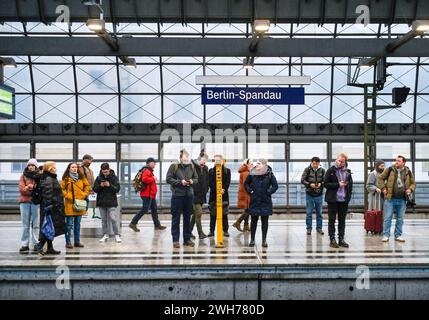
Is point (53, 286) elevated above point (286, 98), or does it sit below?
below

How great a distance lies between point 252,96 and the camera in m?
11.5

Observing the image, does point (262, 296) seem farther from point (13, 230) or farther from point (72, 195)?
point (13, 230)

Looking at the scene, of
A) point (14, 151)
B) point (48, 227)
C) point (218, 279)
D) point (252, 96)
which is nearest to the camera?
point (218, 279)

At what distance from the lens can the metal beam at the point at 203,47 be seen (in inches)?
436

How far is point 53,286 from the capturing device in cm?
750

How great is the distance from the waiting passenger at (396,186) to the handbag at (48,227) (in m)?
6.90

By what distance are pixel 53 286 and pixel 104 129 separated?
1359 centimetres

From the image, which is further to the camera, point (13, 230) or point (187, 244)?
point (13, 230)

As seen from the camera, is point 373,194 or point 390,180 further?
point 373,194

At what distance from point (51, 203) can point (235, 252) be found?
3.62 metres

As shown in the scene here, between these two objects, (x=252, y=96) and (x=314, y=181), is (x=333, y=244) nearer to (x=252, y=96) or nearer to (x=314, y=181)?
(x=314, y=181)

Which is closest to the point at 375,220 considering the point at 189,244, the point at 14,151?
the point at 189,244

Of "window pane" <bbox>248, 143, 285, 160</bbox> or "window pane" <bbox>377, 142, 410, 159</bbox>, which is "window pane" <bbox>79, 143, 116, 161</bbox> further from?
"window pane" <bbox>377, 142, 410, 159</bbox>

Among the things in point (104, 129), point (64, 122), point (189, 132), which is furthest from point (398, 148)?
point (64, 122)
